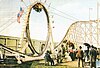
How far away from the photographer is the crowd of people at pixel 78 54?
5297mm

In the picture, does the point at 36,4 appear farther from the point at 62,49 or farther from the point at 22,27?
the point at 62,49

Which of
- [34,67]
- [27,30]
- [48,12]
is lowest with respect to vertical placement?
[34,67]

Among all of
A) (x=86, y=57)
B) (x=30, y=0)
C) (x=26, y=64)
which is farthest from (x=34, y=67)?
(x=30, y=0)

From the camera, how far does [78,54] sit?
5852 millimetres

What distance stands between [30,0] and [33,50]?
4.48ft

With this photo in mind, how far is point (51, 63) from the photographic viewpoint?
645cm

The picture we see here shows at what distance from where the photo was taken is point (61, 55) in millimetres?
7242

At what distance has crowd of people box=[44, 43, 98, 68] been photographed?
17.4 ft

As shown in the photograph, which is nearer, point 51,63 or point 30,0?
point 51,63

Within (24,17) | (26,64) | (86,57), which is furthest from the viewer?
(24,17)

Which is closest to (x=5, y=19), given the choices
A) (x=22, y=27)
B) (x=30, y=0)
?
(x=22, y=27)

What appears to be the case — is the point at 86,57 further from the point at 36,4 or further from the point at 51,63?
the point at 36,4

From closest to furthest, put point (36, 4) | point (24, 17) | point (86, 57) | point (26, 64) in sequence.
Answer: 1. point (86, 57)
2. point (26, 64)
3. point (24, 17)
4. point (36, 4)

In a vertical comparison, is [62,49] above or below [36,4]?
below
